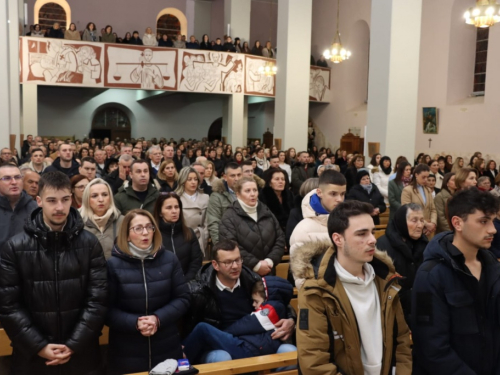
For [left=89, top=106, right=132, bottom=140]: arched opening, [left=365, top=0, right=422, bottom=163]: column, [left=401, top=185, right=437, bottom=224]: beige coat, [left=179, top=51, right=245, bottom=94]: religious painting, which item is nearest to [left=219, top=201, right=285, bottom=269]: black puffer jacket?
[left=401, top=185, right=437, bottom=224]: beige coat

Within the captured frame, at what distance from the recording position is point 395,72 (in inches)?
451

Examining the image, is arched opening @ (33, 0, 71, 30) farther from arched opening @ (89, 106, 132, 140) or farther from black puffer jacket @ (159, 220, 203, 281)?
black puffer jacket @ (159, 220, 203, 281)

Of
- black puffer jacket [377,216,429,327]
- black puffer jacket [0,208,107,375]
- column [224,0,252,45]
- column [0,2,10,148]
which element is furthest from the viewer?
column [224,0,252,45]

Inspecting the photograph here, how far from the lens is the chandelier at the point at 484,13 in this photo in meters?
11.0

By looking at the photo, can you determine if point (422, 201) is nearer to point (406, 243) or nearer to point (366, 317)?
point (406, 243)

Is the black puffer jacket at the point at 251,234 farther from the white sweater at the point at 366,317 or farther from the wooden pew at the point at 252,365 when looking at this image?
the white sweater at the point at 366,317

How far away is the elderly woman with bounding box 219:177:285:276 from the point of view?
5.06 meters

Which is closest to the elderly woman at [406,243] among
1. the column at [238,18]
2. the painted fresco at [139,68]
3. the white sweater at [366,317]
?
the white sweater at [366,317]

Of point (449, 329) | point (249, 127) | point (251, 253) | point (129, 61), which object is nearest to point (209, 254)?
point (251, 253)

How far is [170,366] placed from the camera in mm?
3170

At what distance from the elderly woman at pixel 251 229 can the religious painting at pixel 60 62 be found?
48.7ft

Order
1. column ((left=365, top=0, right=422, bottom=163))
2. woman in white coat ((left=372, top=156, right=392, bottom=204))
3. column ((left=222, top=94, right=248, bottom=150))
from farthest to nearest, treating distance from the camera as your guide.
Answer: column ((left=222, top=94, right=248, bottom=150)) → column ((left=365, top=0, right=422, bottom=163)) → woman in white coat ((left=372, top=156, right=392, bottom=204))

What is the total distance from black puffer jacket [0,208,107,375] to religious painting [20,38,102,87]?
52.5 ft

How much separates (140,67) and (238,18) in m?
4.66
